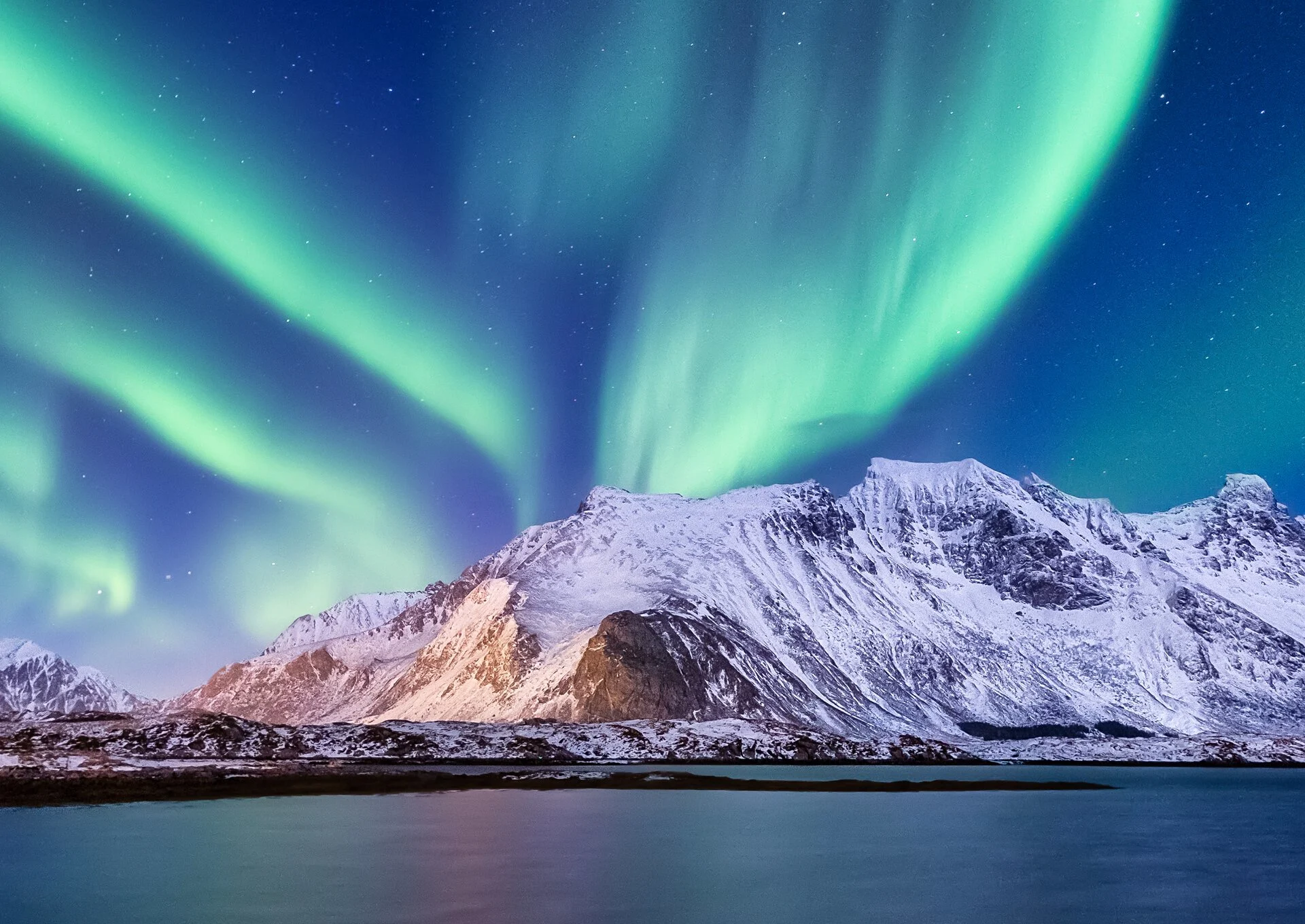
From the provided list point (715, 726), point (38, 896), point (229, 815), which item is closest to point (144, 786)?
point (229, 815)

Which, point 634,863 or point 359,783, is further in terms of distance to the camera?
point 359,783

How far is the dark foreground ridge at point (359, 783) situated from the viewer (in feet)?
287

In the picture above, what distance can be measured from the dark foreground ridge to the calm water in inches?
375

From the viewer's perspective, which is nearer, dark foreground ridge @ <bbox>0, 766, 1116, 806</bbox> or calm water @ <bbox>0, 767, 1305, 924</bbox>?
calm water @ <bbox>0, 767, 1305, 924</bbox>

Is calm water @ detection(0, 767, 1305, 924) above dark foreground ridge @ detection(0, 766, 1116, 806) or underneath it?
underneath

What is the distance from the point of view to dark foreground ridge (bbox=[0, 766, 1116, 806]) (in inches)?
3450

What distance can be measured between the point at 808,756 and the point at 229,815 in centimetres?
13924

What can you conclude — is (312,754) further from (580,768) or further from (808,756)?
(808,756)

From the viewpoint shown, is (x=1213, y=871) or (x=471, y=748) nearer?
(x=1213, y=871)

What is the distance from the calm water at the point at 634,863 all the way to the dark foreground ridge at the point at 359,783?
953 cm

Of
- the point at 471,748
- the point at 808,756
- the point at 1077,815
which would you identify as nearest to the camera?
the point at 1077,815

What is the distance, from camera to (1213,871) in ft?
159

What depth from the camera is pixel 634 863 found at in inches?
1865

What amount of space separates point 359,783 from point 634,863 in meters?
67.8
